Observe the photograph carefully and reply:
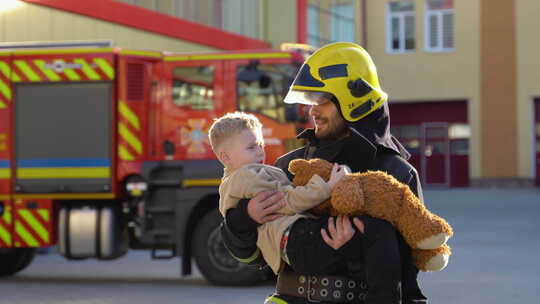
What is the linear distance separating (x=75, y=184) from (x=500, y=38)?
29.3 meters

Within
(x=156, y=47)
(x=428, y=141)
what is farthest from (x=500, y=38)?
(x=156, y=47)

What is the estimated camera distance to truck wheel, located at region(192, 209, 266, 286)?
456 inches

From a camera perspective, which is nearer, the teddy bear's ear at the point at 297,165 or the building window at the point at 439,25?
the teddy bear's ear at the point at 297,165

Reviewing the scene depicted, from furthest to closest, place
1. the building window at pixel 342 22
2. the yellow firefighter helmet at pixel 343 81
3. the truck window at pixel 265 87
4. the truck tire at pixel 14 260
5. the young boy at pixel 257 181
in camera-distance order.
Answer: the building window at pixel 342 22 → the truck tire at pixel 14 260 → the truck window at pixel 265 87 → the yellow firefighter helmet at pixel 343 81 → the young boy at pixel 257 181

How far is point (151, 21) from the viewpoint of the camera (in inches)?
799

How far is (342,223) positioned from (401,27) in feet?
128

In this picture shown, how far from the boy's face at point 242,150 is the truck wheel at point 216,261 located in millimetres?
8027

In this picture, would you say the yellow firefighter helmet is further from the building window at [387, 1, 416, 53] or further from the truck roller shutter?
the building window at [387, 1, 416, 53]

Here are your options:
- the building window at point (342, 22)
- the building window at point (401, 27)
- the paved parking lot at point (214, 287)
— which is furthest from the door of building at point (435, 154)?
the paved parking lot at point (214, 287)

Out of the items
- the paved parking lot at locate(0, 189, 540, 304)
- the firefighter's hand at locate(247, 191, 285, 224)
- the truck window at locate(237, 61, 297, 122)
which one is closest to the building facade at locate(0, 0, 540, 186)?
the paved parking lot at locate(0, 189, 540, 304)

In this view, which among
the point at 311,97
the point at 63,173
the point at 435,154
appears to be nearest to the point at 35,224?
the point at 63,173

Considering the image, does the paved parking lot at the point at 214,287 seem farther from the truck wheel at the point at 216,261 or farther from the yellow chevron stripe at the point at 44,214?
the yellow chevron stripe at the point at 44,214

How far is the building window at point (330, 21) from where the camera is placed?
34594mm

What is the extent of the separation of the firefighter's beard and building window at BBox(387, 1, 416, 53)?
38.1 meters
